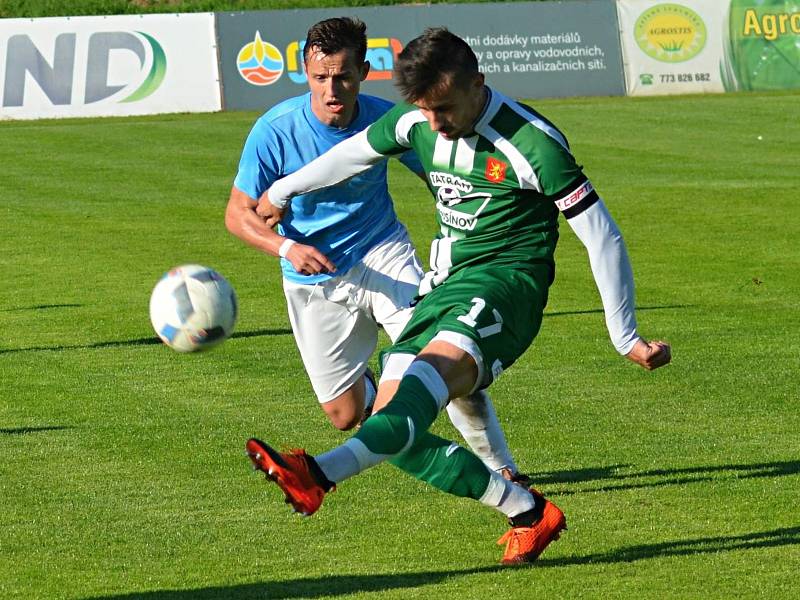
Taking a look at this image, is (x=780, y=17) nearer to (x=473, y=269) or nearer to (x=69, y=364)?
(x=69, y=364)

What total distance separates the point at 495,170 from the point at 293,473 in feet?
5.52

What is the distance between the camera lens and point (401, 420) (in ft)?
17.4

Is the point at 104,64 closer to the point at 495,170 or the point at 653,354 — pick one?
the point at 495,170

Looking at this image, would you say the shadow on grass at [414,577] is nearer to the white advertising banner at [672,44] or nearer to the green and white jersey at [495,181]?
the green and white jersey at [495,181]

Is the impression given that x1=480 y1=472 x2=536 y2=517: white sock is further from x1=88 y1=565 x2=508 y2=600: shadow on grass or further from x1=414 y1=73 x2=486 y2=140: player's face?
x1=414 y1=73 x2=486 y2=140: player's face

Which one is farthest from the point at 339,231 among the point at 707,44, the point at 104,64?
the point at 707,44

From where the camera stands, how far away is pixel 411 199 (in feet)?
69.7

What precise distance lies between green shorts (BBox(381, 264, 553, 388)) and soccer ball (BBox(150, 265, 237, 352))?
1165 mm

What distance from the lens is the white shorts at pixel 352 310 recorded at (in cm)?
757

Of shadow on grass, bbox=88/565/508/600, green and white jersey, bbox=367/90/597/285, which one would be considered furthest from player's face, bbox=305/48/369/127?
shadow on grass, bbox=88/565/508/600

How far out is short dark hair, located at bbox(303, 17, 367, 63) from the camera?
23.9 feet

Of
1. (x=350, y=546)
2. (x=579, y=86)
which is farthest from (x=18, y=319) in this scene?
(x=579, y=86)

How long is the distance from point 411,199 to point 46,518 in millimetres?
14652

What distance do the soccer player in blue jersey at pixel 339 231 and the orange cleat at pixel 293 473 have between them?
87.1 inches
